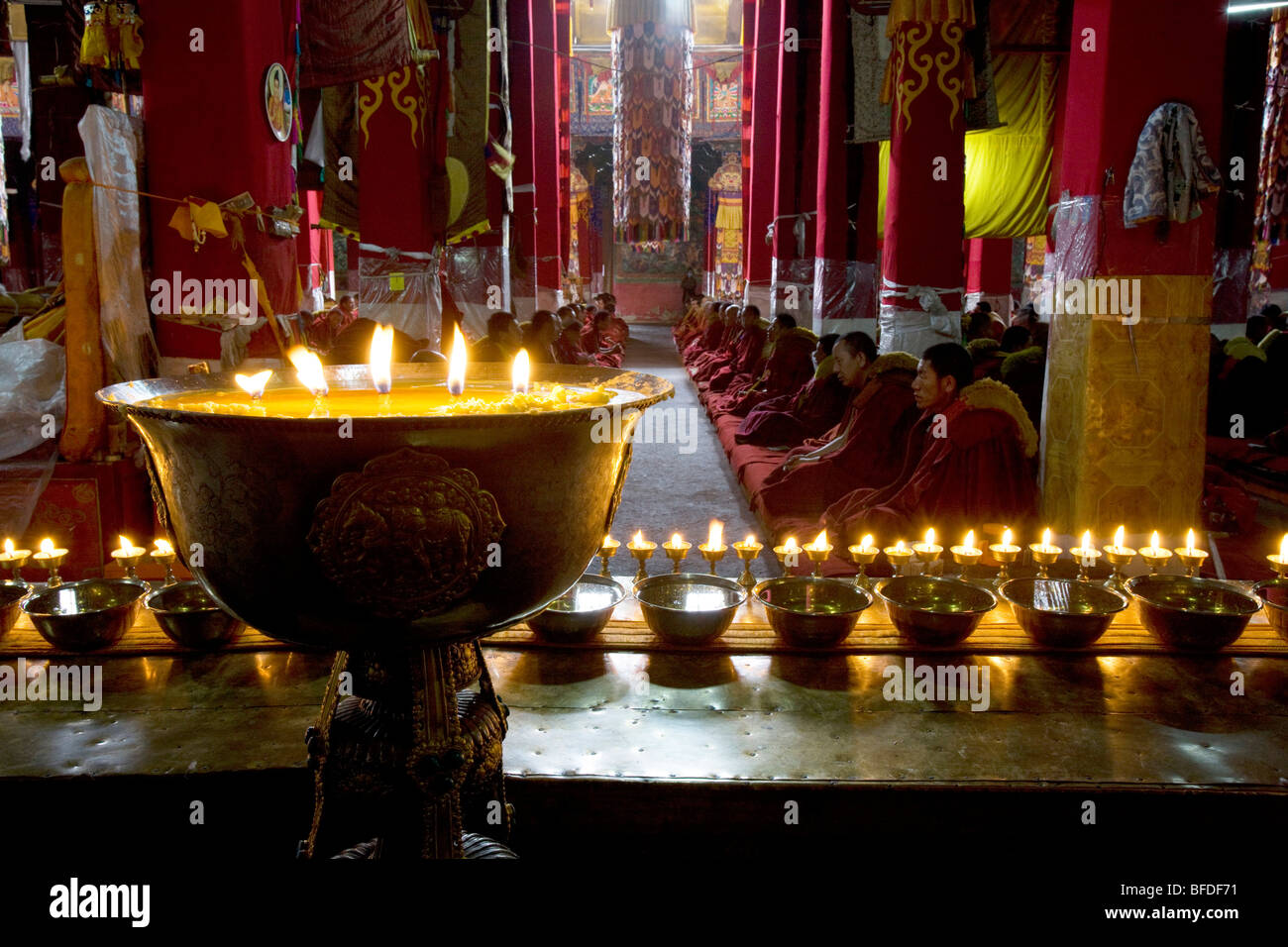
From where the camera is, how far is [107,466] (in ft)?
13.7

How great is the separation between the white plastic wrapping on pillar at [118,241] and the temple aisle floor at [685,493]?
261cm

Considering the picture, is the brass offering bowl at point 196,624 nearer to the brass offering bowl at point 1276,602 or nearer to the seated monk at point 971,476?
the brass offering bowl at point 1276,602

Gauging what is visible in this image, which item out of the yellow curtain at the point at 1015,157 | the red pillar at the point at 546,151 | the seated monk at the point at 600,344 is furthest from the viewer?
the red pillar at the point at 546,151

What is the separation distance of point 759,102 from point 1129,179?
12.6 m

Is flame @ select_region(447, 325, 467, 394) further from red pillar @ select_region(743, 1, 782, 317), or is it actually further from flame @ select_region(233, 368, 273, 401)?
red pillar @ select_region(743, 1, 782, 317)

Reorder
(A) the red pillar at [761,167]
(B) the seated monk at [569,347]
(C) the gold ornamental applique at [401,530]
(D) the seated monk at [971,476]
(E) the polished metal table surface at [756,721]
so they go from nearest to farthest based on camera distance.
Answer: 1. (C) the gold ornamental applique at [401,530]
2. (E) the polished metal table surface at [756,721]
3. (D) the seated monk at [971,476]
4. (B) the seated monk at [569,347]
5. (A) the red pillar at [761,167]

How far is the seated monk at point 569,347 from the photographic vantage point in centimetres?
979

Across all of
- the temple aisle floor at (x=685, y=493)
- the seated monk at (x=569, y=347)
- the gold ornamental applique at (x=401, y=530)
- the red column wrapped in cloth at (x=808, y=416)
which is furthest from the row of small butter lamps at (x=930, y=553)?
the seated monk at (x=569, y=347)

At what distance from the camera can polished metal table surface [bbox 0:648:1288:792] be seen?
5.50 feet

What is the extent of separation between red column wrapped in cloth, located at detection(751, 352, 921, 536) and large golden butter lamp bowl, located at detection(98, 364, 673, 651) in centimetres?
426

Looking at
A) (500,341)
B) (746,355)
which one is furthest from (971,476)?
(746,355)
